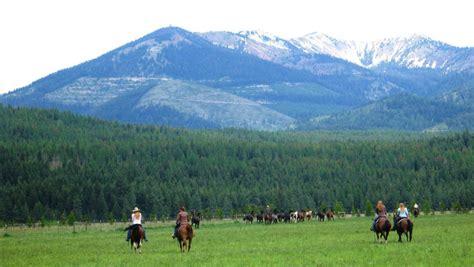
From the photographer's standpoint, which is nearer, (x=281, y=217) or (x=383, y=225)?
(x=383, y=225)

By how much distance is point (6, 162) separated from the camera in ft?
594

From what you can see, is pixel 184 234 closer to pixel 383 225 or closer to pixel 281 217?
pixel 383 225

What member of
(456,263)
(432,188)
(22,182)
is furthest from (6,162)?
(456,263)

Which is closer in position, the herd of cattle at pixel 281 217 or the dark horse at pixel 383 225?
the dark horse at pixel 383 225

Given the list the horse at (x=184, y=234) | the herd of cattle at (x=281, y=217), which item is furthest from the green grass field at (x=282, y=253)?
the herd of cattle at (x=281, y=217)

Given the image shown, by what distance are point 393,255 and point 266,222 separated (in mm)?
67239

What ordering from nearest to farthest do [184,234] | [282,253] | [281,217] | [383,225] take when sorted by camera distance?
[282,253], [184,234], [383,225], [281,217]

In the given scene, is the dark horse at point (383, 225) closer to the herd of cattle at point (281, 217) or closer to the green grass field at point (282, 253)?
the green grass field at point (282, 253)

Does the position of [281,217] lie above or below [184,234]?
below

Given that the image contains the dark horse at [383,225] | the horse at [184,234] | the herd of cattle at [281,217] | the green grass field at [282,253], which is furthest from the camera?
the herd of cattle at [281,217]

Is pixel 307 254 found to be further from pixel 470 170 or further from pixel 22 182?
pixel 470 170

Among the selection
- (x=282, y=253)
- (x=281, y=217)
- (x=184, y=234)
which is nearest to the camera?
(x=282, y=253)

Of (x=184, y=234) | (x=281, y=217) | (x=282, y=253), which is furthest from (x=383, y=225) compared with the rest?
(x=281, y=217)

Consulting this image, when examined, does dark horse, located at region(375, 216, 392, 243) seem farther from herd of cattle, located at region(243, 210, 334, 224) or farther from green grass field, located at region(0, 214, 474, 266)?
herd of cattle, located at region(243, 210, 334, 224)
